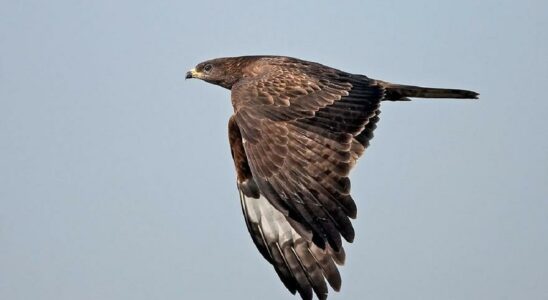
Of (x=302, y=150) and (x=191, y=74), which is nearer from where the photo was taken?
(x=302, y=150)

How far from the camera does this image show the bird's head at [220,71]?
1609 centimetres

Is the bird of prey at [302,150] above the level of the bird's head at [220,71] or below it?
below

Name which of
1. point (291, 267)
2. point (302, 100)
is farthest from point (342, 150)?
point (291, 267)

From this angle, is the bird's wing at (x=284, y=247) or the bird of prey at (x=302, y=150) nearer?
the bird of prey at (x=302, y=150)

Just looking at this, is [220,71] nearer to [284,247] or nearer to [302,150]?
[284,247]

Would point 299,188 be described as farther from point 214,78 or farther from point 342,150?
point 214,78

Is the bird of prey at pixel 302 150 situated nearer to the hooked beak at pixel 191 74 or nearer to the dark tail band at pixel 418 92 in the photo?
the dark tail band at pixel 418 92

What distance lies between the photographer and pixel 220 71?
53.5 ft

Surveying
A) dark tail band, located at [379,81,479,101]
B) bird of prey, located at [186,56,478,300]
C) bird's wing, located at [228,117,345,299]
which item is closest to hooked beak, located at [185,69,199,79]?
bird of prey, located at [186,56,478,300]

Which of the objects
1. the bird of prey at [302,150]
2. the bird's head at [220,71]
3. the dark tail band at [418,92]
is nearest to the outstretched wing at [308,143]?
the bird of prey at [302,150]

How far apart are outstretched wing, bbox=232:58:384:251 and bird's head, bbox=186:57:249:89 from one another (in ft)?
6.55

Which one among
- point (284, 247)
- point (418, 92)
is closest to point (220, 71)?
point (418, 92)

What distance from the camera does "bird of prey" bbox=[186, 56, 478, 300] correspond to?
12320 mm

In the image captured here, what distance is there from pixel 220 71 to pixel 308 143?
12.8ft
